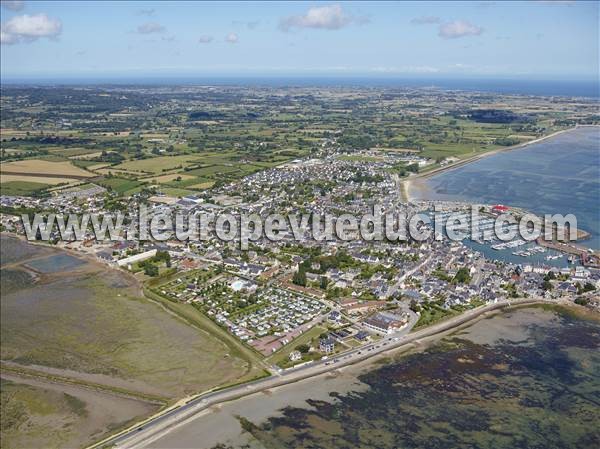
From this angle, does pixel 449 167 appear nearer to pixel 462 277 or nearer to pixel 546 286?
pixel 462 277

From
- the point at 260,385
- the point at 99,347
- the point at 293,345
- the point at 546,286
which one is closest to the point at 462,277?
the point at 546,286

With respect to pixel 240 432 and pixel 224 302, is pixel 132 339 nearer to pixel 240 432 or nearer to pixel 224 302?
pixel 224 302

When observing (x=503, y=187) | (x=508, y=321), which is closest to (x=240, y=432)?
(x=508, y=321)

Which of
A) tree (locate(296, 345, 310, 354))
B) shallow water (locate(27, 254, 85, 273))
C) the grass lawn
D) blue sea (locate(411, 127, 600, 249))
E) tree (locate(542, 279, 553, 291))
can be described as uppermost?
blue sea (locate(411, 127, 600, 249))

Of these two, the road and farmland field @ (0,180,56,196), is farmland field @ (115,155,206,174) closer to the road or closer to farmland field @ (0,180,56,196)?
farmland field @ (0,180,56,196)

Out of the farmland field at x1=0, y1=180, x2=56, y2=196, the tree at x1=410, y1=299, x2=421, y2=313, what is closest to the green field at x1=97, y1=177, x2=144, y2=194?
the farmland field at x1=0, y1=180, x2=56, y2=196
